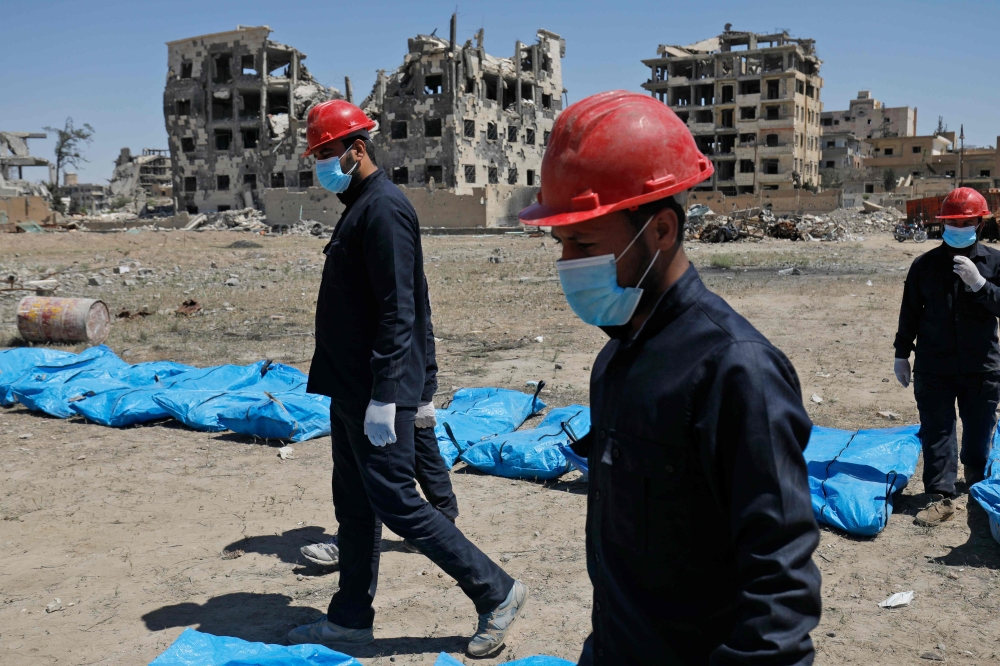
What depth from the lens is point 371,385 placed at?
301 centimetres

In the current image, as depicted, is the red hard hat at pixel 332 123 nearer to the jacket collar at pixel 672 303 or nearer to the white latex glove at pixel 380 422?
the white latex glove at pixel 380 422

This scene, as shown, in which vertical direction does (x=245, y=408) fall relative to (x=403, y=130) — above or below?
below

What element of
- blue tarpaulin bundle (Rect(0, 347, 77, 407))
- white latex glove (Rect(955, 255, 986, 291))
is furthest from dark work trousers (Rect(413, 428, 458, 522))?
blue tarpaulin bundle (Rect(0, 347, 77, 407))

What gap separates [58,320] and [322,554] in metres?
6.96

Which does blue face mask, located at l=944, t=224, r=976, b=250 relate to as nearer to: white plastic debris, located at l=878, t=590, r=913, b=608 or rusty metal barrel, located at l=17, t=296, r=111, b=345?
white plastic debris, located at l=878, t=590, r=913, b=608

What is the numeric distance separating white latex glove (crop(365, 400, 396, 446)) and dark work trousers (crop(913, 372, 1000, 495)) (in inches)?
127

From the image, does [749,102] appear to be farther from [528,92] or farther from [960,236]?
[960,236]

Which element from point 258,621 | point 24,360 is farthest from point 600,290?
point 24,360

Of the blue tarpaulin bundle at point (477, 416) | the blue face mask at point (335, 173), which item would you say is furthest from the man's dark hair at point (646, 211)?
the blue tarpaulin bundle at point (477, 416)

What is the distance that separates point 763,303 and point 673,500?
41.1 ft

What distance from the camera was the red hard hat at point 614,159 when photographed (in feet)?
4.55

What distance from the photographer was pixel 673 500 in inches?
52.0

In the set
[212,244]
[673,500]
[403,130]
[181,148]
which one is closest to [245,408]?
[673,500]

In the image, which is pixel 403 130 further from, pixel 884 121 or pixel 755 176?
pixel 884 121
